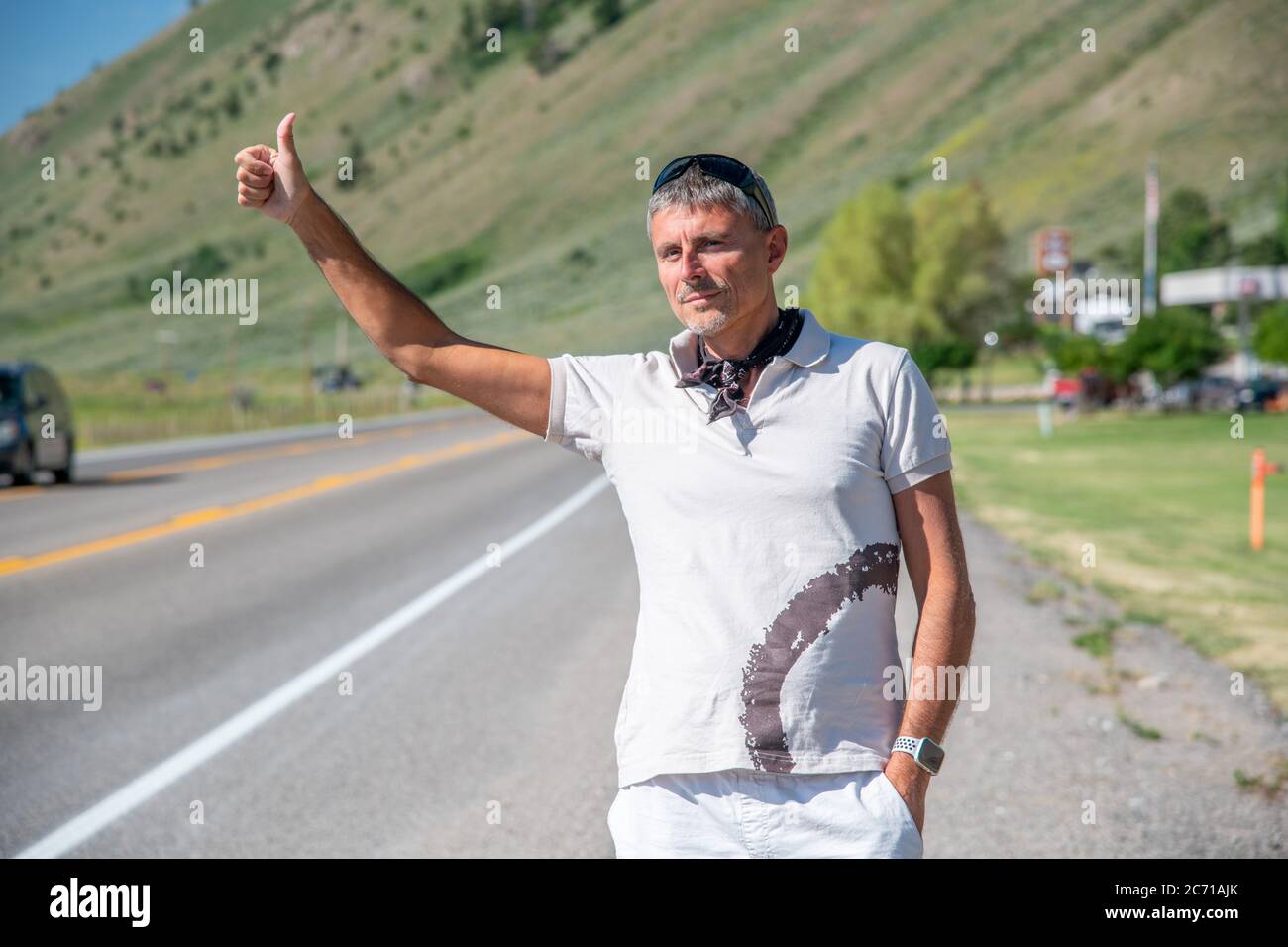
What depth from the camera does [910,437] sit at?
2.62 m

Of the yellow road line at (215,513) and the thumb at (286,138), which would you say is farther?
the yellow road line at (215,513)

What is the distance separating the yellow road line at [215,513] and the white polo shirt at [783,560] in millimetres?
12190

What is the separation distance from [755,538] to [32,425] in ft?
73.7

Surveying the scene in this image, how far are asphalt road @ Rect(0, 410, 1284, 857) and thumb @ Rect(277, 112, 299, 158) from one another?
3.25 meters

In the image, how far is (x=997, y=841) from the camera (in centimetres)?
547

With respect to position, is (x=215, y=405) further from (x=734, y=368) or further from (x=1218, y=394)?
(x=734, y=368)

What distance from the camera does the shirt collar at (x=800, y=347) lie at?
8.79ft

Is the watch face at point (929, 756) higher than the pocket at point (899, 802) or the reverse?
higher

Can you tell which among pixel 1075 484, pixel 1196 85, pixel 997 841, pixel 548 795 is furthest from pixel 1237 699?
pixel 1196 85

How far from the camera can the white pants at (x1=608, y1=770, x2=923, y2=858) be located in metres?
2.62

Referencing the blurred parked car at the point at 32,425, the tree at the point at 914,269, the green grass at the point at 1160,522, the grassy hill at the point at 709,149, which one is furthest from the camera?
the grassy hill at the point at 709,149

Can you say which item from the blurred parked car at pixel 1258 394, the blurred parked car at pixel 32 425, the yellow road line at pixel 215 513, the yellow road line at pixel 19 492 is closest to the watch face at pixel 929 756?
the yellow road line at pixel 215 513

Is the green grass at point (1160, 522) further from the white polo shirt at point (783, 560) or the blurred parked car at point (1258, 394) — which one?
the blurred parked car at point (1258, 394)
